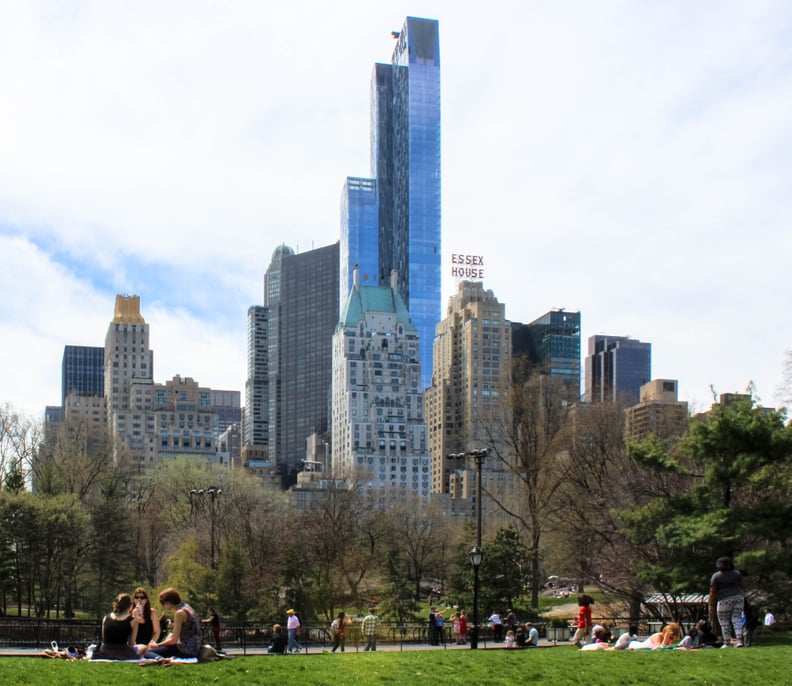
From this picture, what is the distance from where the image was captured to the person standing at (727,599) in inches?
790

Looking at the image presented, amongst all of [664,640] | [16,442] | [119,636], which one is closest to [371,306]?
[16,442]

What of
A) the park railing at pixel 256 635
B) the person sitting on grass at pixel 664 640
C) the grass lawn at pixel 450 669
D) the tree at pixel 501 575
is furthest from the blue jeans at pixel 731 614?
the tree at pixel 501 575

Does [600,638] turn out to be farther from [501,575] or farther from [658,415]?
[658,415]

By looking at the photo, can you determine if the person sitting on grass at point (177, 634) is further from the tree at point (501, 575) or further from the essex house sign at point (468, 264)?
the essex house sign at point (468, 264)

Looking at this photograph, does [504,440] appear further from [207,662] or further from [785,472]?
[207,662]

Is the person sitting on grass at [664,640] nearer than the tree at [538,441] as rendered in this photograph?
Yes

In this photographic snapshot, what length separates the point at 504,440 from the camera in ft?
178

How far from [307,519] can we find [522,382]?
1789 cm

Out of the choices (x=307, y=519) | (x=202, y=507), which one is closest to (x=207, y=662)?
(x=307, y=519)

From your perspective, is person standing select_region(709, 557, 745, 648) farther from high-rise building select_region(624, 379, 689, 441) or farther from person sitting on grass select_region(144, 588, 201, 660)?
high-rise building select_region(624, 379, 689, 441)

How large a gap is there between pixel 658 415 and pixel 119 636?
2416 inches

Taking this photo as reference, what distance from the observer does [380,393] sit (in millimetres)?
181750

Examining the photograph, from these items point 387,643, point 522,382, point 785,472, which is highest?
point 522,382

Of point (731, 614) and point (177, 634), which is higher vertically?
point (177, 634)
